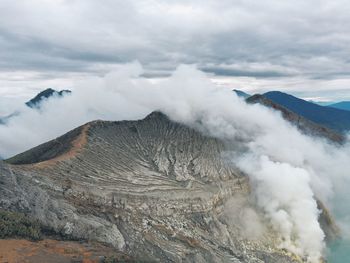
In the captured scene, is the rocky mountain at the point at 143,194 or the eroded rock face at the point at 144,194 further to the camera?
the eroded rock face at the point at 144,194

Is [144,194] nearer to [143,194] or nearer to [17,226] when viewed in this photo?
[143,194]

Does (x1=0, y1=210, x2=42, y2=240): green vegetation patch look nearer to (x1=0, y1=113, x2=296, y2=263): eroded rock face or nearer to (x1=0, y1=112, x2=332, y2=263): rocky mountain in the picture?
(x1=0, y1=112, x2=332, y2=263): rocky mountain

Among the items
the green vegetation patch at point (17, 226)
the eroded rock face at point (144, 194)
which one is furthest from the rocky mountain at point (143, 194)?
the green vegetation patch at point (17, 226)

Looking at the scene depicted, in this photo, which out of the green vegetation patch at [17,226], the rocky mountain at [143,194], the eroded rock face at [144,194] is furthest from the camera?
the eroded rock face at [144,194]

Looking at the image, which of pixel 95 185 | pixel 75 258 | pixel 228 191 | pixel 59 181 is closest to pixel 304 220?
pixel 228 191

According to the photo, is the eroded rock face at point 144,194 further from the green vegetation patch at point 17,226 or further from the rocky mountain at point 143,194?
the green vegetation patch at point 17,226

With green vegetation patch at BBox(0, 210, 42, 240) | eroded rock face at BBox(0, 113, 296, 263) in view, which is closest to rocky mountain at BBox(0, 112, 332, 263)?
eroded rock face at BBox(0, 113, 296, 263)

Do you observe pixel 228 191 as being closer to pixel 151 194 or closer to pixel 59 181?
pixel 151 194

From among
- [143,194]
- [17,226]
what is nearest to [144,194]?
[143,194]
